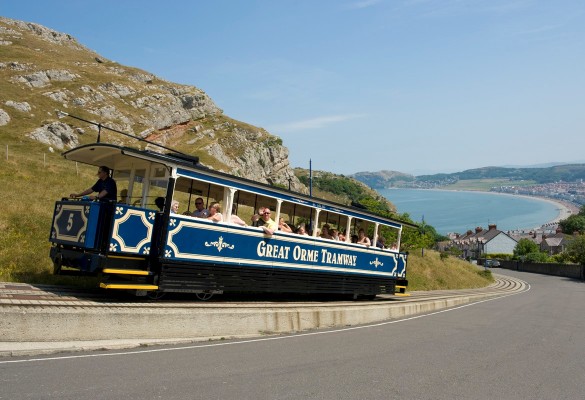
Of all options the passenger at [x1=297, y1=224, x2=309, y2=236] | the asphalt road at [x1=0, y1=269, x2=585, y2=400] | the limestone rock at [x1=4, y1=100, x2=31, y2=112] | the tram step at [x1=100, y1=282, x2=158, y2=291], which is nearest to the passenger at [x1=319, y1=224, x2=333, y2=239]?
the passenger at [x1=297, y1=224, x2=309, y2=236]

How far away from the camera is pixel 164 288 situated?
1052cm

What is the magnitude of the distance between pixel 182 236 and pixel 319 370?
449 centimetres

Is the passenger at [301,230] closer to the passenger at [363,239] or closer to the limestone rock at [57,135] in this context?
the passenger at [363,239]

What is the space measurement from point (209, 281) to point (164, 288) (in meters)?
1.22

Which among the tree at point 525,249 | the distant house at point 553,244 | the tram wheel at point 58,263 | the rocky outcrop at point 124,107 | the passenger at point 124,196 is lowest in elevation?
the tram wheel at point 58,263

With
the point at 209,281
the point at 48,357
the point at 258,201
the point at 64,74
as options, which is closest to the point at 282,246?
the point at 258,201

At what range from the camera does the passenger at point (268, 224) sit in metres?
12.7

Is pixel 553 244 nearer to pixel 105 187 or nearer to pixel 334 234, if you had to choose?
pixel 334 234

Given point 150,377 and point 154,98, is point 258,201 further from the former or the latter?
point 154,98

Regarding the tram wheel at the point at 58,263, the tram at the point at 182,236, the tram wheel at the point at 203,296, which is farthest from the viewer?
the tram wheel at the point at 203,296

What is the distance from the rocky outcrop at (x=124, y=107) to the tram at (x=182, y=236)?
172 ft

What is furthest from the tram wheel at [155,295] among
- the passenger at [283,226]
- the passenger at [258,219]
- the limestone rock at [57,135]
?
the limestone rock at [57,135]

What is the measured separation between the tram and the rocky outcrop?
172 feet

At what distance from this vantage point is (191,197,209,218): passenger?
1159 cm
